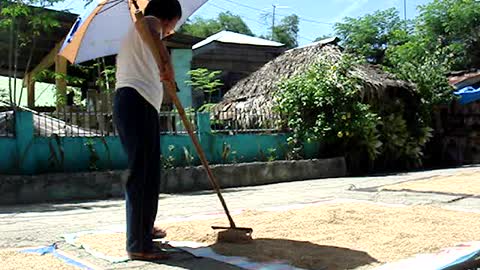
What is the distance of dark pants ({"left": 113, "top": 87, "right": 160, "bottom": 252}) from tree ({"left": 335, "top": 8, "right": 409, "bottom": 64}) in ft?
82.1

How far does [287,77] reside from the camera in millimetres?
13680

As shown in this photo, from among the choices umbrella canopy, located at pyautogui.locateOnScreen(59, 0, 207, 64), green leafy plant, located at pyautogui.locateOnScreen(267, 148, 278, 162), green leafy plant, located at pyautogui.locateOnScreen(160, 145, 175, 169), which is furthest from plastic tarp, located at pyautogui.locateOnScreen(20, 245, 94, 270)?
green leafy plant, located at pyautogui.locateOnScreen(267, 148, 278, 162)

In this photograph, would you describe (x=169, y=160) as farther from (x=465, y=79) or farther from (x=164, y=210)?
(x=465, y=79)

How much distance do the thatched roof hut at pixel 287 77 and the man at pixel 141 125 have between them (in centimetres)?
764

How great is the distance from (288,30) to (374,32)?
79.9ft

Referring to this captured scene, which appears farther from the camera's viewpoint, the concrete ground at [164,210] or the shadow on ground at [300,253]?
the concrete ground at [164,210]

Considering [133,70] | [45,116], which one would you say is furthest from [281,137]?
[133,70]

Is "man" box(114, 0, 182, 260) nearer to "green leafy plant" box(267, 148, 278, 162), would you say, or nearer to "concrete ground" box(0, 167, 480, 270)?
"concrete ground" box(0, 167, 480, 270)

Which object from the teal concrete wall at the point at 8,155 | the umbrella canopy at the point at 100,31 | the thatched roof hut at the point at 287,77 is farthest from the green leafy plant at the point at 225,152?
the umbrella canopy at the point at 100,31

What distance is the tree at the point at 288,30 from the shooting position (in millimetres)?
50388

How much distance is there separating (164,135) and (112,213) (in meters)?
3.43

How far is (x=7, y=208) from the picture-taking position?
284 inches

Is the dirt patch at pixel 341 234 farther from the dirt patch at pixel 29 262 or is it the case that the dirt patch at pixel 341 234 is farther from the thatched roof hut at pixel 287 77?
the thatched roof hut at pixel 287 77

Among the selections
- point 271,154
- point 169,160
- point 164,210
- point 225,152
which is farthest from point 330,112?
point 164,210
